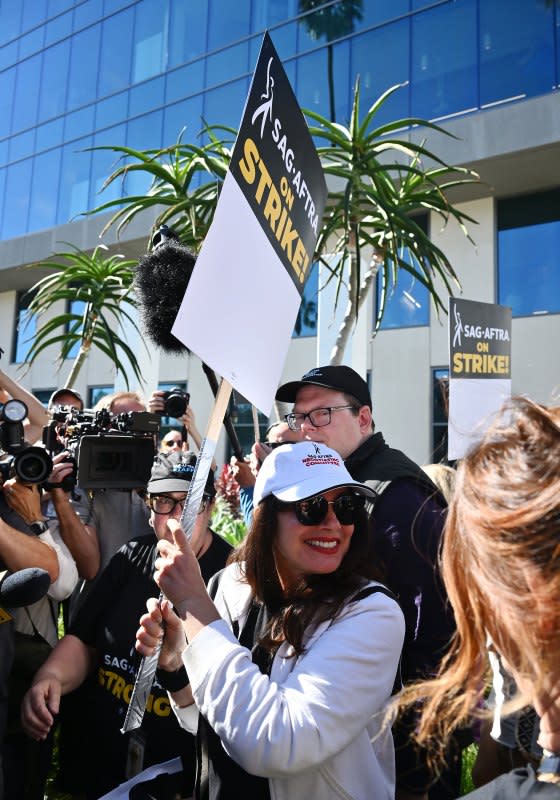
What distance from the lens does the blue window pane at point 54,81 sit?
20.0 m

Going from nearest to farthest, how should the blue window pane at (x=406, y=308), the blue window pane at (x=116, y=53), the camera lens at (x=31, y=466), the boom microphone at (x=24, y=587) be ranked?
1. the boom microphone at (x=24, y=587)
2. the camera lens at (x=31, y=466)
3. the blue window pane at (x=406, y=308)
4. the blue window pane at (x=116, y=53)

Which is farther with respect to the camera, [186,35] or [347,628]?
[186,35]

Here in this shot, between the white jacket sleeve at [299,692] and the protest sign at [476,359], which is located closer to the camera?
the white jacket sleeve at [299,692]

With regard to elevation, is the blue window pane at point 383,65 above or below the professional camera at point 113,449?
above

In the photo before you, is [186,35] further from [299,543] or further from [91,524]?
[299,543]

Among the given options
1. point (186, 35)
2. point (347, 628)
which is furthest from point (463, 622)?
point (186, 35)

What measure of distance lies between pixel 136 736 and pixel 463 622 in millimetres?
1213

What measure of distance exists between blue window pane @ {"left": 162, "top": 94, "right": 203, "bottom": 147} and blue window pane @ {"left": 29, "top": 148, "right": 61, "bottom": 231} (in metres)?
4.36

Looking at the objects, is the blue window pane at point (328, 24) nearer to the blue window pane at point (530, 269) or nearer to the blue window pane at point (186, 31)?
the blue window pane at point (186, 31)

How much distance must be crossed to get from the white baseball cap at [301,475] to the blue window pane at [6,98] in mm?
23405

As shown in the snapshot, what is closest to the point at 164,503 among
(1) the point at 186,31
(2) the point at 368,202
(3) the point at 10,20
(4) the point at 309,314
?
(2) the point at 368,202

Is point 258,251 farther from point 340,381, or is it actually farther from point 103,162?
point 103,162

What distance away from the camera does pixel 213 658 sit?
144 cm

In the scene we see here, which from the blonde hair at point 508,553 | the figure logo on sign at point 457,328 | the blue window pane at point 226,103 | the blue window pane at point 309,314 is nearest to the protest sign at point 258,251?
the blonde hair at point 508,553
